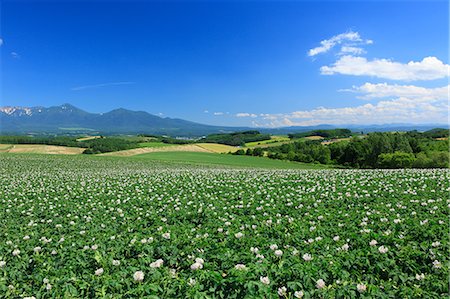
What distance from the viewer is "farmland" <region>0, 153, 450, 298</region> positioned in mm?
4301

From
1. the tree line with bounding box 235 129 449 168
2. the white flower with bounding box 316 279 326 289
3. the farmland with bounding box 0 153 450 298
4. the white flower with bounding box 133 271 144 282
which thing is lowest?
the tree line with bounding box 235 129 449 168

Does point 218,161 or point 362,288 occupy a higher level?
point 362,288

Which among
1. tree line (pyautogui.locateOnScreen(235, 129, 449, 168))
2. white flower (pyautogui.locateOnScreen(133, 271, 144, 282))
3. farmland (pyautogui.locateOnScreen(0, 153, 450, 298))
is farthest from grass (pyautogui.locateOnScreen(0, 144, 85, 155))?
white flower (pyautogui.locateOnScreen(133, 271, 144, 282))

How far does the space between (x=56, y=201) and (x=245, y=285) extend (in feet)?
39.1

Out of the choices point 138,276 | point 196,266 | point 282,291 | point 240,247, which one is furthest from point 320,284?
point 138,276

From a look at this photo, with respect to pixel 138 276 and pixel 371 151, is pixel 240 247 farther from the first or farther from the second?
pixel 371 151

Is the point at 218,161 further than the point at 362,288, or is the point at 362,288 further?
the point at 218,161

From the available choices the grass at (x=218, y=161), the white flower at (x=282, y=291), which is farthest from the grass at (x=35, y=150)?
the white flower at (x=282, y=291)

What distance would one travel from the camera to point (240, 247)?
607 centimetres

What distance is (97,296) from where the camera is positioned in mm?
4375

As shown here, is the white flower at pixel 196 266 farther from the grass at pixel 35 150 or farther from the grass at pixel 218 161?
the grass at pixel 35 150

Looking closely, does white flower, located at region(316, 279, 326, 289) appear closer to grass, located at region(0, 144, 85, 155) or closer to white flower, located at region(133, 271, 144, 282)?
white flower, located at region(133, 271, 144, 282)

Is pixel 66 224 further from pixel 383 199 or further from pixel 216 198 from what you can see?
pixel 383 199

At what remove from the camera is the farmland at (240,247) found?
4.30 meters
